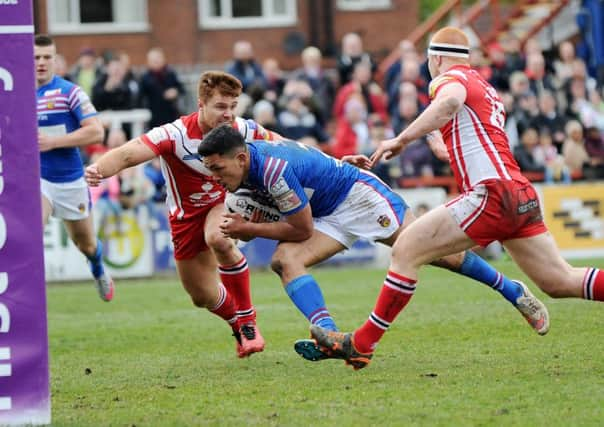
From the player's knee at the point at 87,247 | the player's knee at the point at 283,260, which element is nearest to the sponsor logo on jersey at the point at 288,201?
the player's knee at the point at 283,260

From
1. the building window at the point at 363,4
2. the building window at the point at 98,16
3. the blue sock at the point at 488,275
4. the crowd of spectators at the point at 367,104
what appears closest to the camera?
the blue sock at the point at 488,275

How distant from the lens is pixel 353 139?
19047mm

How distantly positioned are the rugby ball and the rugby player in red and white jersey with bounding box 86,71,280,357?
1.23 feet

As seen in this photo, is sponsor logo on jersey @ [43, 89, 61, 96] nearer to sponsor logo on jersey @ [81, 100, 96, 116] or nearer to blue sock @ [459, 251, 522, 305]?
sponsor logo on jersey @ [81, 100, 96, 116]

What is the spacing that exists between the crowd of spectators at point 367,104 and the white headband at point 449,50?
10202 millimetres

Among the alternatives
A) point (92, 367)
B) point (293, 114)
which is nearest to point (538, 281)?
point (92, 367)

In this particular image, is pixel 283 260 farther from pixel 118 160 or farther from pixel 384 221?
pixel 118 160

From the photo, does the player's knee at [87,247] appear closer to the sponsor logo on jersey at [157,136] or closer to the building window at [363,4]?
the sponsor logo on jersey at [157,136]

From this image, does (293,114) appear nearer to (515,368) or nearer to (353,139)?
(353,139)

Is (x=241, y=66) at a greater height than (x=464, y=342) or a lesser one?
greater

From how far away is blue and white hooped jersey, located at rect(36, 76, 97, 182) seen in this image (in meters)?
11.2

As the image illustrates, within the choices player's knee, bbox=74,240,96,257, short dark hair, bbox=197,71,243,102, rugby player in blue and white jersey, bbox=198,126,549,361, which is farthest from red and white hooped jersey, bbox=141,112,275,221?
player's knee, bbox=74,240,96,257

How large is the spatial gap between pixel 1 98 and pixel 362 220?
3.04 meters

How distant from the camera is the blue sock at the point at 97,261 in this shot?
12297 millimetres
